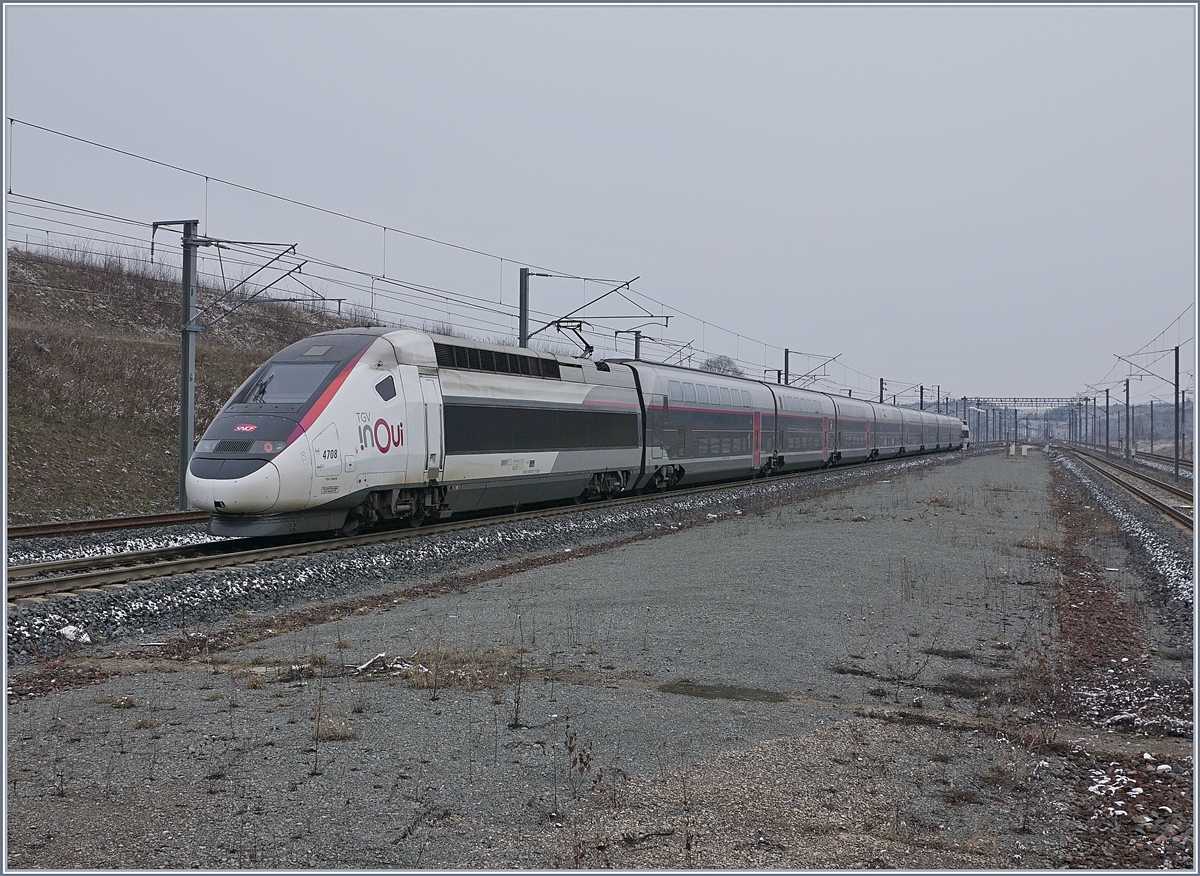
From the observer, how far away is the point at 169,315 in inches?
1809

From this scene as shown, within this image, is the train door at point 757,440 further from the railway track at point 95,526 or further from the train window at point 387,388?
the train window at point 387,388

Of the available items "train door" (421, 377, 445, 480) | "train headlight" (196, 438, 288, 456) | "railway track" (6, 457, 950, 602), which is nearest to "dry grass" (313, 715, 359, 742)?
"railway track" (6, 457, 950, 602)

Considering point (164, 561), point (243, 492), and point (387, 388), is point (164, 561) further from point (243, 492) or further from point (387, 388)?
point (387, 388)

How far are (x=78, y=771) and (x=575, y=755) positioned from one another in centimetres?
311

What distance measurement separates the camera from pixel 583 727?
22.6ft

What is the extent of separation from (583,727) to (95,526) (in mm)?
14038

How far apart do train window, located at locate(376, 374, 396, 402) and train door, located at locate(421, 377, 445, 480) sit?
2.71 feet

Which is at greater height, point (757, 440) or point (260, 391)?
point (260, 391)

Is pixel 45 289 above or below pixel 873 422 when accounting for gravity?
above

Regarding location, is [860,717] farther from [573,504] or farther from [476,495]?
[573,504]

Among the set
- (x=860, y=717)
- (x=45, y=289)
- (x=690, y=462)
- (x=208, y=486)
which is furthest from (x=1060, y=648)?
(x=45, y=289)

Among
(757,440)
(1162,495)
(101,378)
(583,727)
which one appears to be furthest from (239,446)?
(1162,495)

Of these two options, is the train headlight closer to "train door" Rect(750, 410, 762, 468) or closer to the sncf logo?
the sncf logo

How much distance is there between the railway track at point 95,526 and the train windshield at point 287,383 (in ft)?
7.91
